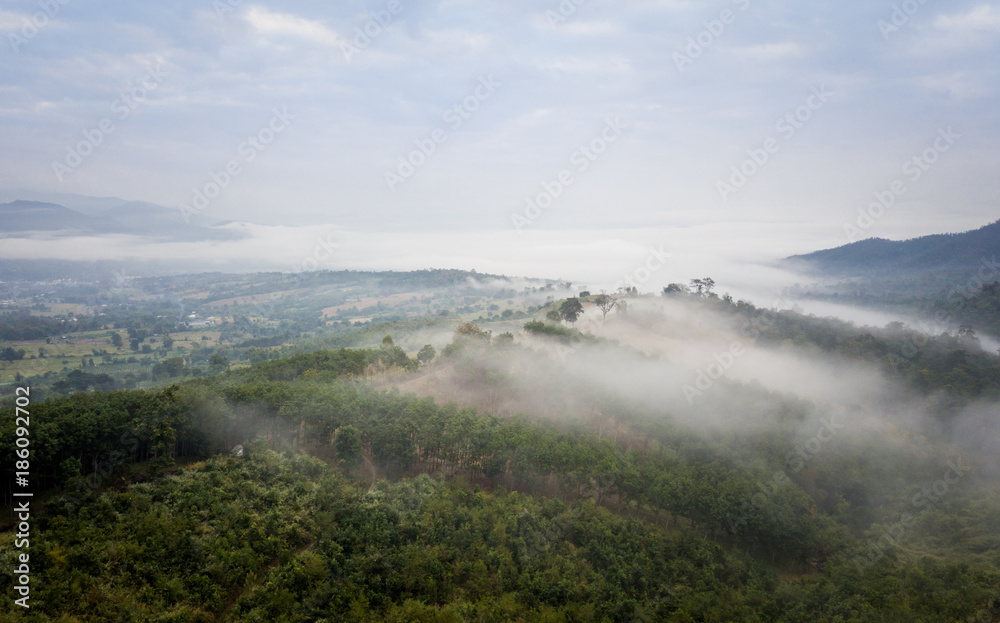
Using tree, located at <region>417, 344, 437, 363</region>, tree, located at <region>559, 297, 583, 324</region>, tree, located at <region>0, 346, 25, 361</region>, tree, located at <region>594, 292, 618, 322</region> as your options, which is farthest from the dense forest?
tree, located at <region>0, 346, 25, 361</region>

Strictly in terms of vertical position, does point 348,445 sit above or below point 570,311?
below

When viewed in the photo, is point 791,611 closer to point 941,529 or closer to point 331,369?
point 941,529

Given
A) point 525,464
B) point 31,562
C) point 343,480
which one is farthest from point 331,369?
point 31,562

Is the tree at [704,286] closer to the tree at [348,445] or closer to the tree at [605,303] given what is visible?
the tree at [605,303]

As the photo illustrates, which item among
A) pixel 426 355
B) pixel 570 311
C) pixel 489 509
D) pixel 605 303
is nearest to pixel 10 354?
pixel 426 355

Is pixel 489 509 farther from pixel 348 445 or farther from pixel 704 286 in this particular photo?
pixel 704 286

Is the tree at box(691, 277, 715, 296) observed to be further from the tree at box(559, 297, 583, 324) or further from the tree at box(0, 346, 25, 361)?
the tree at box(0, 346, 25, 361)
